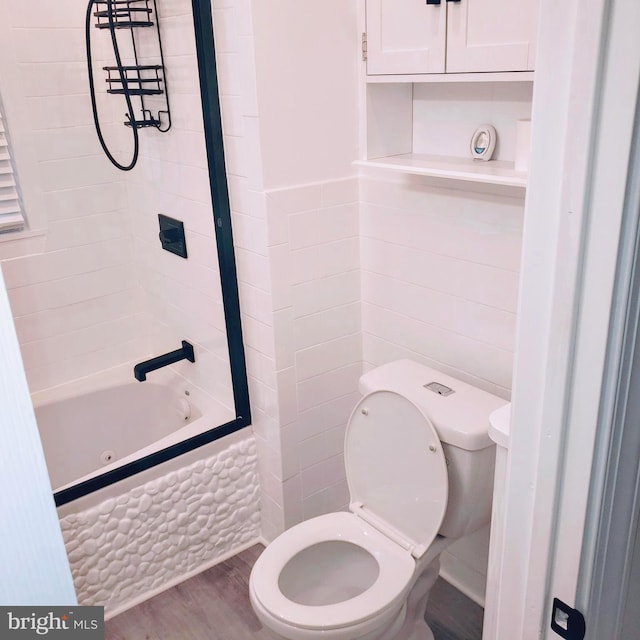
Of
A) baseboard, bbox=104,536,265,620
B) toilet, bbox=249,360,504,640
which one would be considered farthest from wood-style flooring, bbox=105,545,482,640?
toilet, bbox=249,360,504,640

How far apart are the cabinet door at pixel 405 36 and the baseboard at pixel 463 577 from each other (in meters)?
1.54

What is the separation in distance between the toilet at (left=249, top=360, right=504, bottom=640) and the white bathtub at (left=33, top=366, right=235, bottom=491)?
88 cm

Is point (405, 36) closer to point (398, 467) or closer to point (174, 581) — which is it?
point (398, 467)

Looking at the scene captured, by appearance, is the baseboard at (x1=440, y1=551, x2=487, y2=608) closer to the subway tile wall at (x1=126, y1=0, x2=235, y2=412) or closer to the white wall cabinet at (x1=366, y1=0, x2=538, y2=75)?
the subway tile wall at (x1=126, y1=0, x2=235, y2=412)

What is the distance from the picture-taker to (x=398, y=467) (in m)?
1.84

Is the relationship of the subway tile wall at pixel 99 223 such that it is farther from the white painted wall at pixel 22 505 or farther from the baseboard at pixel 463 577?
the white painted wall at pixel 22 505

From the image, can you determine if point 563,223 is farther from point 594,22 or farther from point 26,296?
point 26,296

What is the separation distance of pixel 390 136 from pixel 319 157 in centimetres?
24

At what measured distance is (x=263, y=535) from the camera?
252 centimetres

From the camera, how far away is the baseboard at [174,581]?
87.4 inches

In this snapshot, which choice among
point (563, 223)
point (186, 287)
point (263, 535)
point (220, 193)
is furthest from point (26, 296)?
point (563, 223)

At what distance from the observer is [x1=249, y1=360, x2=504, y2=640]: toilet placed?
1.67 m

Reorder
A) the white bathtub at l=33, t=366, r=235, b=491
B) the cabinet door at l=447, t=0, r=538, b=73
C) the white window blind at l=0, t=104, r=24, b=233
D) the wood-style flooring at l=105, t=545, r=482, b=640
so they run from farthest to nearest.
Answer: the white bathtub at l=33, t=366, r=235, b=491 → the white window blind at l=0, t=104, r=24, b=233 → the wood-style flooring at l=105, t=545, r=482, b=640 → the cabinet door at l=447, t=0, r=538, b=73

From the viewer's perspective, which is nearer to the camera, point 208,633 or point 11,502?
point 11,502
